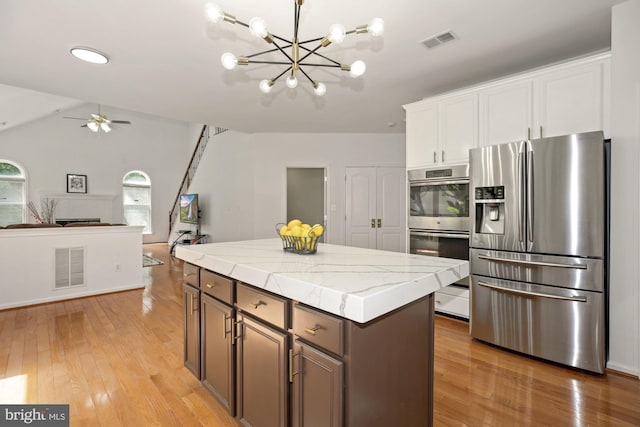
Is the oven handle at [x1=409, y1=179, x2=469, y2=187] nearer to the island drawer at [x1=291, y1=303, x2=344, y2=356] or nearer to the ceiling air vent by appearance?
the ceiling air vent

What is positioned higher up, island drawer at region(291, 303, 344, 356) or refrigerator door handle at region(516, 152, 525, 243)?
refrigerator door handle at region(516, 152, 525, 243)

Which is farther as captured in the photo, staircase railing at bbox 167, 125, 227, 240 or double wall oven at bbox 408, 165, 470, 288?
staircase railing at bbox 167, 125, 227, 240

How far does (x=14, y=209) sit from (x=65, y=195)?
1.11m

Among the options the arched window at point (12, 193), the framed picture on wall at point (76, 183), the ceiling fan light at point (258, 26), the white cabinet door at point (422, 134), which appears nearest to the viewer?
the ceiling fan light at point (258, 26)

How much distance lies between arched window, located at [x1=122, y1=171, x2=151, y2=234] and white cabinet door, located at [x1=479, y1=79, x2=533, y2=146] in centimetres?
1013

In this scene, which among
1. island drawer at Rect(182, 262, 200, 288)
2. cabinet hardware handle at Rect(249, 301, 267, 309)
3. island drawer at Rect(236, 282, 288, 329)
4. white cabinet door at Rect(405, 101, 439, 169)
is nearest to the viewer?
island drawer at Rect(236, 282, 288, 329)

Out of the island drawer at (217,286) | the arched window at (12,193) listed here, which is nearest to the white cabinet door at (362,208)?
the island drawer at (217,286)

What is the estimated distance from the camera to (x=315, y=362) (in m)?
1.20

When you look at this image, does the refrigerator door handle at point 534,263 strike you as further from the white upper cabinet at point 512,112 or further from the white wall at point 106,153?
the white wall at point 106,153

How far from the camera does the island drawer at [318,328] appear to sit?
3.67 feet

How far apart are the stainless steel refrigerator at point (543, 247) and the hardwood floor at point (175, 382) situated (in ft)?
0.78

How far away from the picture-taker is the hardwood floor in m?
1.81

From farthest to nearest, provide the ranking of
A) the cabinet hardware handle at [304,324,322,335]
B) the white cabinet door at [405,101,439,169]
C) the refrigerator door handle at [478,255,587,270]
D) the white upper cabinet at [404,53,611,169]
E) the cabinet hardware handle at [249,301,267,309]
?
the white cabinet door at [405,101,439,169] → the white upper cabinet at [404,53,611,169] → the refrigerator door handle at [478,255,587,270] → the cabinet hardware handle at [249,301,267,309] → the cabinet hardware handle at [304,324,322,335]

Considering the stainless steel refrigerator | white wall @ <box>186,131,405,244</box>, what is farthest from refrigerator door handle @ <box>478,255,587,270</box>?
white wall @ <box>186,131,405,244</box>
